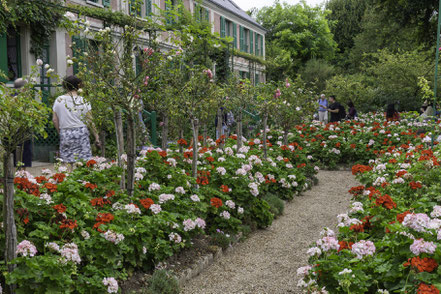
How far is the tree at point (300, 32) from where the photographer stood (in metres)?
40.6

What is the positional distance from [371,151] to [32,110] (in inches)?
362

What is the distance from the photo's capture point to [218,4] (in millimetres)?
23891

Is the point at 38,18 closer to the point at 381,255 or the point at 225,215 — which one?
Answer: the point at 225,215

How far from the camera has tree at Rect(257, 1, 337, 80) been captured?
133ft

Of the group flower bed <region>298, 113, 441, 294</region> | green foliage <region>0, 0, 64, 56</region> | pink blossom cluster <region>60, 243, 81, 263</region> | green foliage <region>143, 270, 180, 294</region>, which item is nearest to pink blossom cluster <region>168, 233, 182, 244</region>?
green foliage <region>143, 270, 180, 294</region>

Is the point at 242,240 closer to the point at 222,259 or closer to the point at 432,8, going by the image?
the point at 222,259

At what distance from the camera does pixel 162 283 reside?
11.7 feet

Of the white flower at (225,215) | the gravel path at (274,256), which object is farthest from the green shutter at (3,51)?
the white flower at (225,215)

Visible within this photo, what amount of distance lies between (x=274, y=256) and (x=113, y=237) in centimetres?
226

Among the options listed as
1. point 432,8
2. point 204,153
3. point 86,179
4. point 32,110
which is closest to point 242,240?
point 204,153

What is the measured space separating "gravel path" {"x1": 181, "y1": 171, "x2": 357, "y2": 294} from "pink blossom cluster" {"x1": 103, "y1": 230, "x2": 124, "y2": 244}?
0.95 meters

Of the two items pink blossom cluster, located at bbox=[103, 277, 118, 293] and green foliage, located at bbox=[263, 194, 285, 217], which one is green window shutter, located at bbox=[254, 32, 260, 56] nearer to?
green foliage, located at bbox=[263, 194, 285, 217]

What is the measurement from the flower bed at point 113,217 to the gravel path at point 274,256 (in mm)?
323

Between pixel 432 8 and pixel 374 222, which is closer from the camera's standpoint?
pixel 374 222
